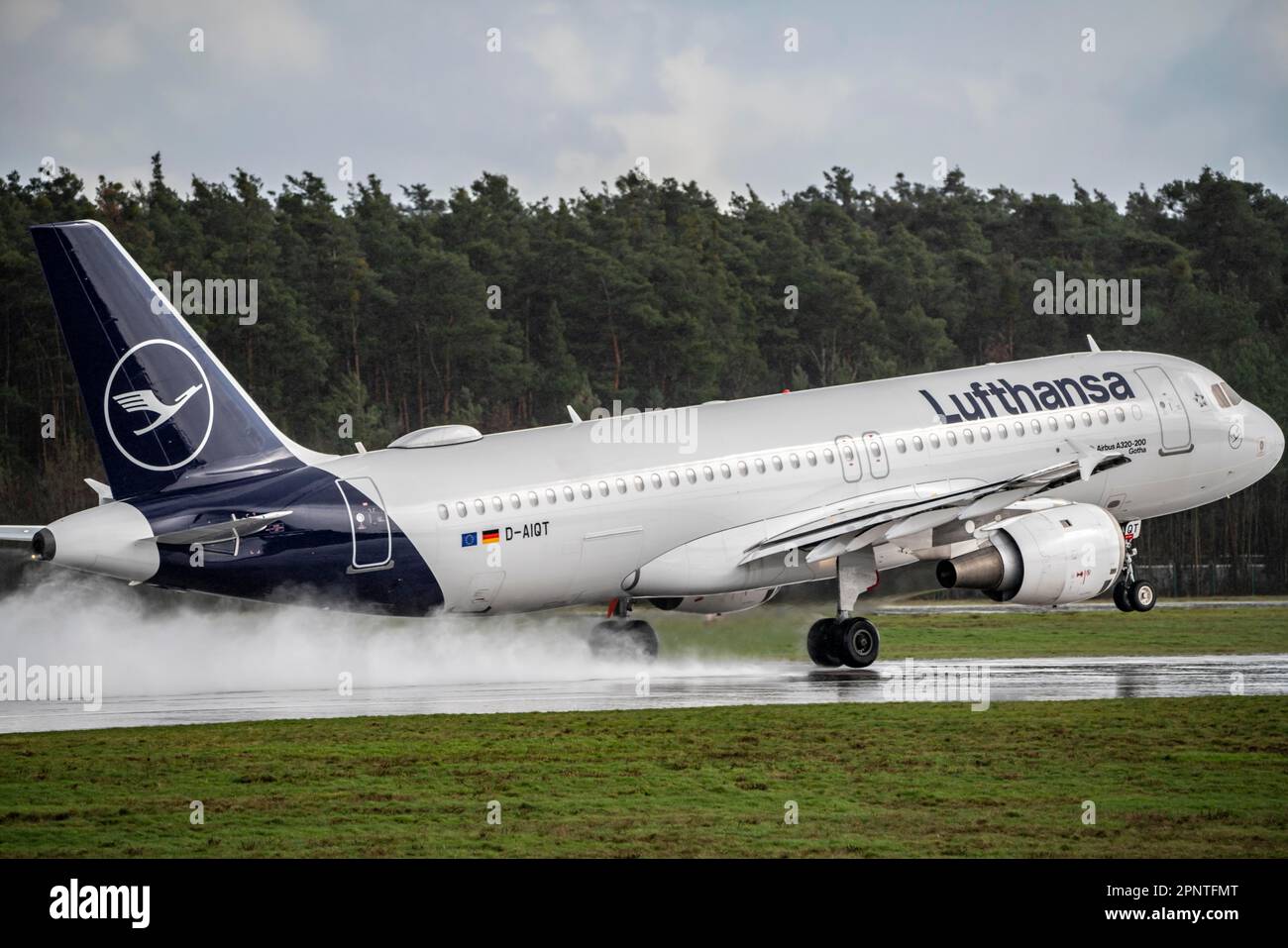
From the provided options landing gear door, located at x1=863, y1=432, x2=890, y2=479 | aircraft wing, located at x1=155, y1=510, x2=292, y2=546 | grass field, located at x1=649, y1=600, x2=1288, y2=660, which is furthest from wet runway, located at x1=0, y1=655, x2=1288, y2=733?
landing gear door, located at x1=863, y1=432, x2=890, y2=479

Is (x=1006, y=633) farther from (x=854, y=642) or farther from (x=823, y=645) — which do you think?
(x=854, y=642)

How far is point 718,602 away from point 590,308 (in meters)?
60.2

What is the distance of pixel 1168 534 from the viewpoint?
71000mm

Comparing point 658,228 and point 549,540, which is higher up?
point 658,228

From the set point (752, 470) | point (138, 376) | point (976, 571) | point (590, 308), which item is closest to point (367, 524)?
point (138, 376)

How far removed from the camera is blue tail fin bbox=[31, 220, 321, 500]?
25.8 meters

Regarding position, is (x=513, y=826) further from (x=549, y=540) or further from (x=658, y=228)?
(x=658, y=228)

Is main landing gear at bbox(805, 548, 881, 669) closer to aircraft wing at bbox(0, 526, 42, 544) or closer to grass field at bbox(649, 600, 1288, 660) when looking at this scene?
grass field at bbox(649, 600, 1288, 660)

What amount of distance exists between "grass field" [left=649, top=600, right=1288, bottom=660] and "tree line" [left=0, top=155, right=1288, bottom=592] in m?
15.4

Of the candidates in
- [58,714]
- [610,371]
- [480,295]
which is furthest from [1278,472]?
[58,714]

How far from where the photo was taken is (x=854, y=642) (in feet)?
105

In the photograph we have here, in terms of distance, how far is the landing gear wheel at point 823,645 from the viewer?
3231 centimetres

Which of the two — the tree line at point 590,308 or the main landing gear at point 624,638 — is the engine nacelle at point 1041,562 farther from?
the tree line at point 590,308
